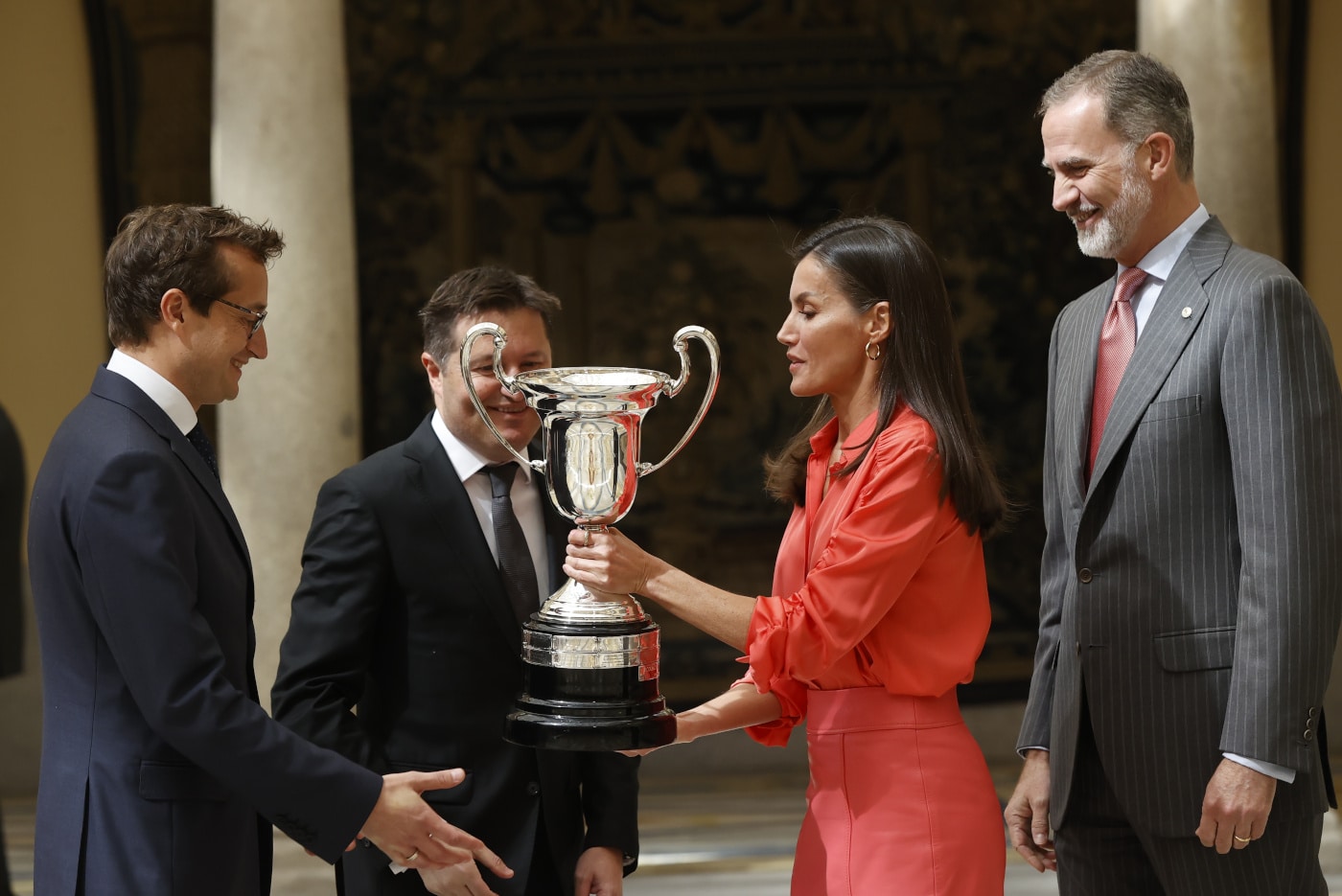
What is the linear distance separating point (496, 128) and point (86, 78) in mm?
2396

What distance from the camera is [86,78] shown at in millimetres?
8062

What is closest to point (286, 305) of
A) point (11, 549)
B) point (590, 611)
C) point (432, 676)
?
point (11, 549)

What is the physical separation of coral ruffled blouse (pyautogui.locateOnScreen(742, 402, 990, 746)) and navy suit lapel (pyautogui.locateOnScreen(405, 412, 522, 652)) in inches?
19.8

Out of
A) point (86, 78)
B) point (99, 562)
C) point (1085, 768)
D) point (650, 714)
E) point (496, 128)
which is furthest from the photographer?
point (496, 128)

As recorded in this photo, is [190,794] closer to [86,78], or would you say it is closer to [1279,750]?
[1279,750]

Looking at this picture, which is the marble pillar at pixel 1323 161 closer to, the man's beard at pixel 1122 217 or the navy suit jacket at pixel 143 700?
the man's beard at pixel 1122 217

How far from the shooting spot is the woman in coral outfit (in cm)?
222

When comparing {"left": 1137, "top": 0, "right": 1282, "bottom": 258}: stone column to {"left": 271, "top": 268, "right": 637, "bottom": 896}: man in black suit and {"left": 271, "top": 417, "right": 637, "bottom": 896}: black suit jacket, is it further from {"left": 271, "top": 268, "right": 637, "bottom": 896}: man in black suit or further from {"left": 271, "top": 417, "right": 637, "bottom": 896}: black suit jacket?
{"left": 271, "top": 417, "right": 637, "bottom": 896}: black suit jacket

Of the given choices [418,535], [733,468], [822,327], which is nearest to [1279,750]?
[822,327]

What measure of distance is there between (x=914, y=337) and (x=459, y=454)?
0.90m

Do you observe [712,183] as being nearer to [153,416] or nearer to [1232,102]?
[1232,102]

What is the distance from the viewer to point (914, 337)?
2334 mm

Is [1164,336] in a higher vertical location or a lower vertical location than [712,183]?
lower

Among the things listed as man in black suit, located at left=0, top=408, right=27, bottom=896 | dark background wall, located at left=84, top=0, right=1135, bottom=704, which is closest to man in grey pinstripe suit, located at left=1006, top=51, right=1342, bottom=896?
man in black suit, located at left=0, top=408, right=27, bottom=896
